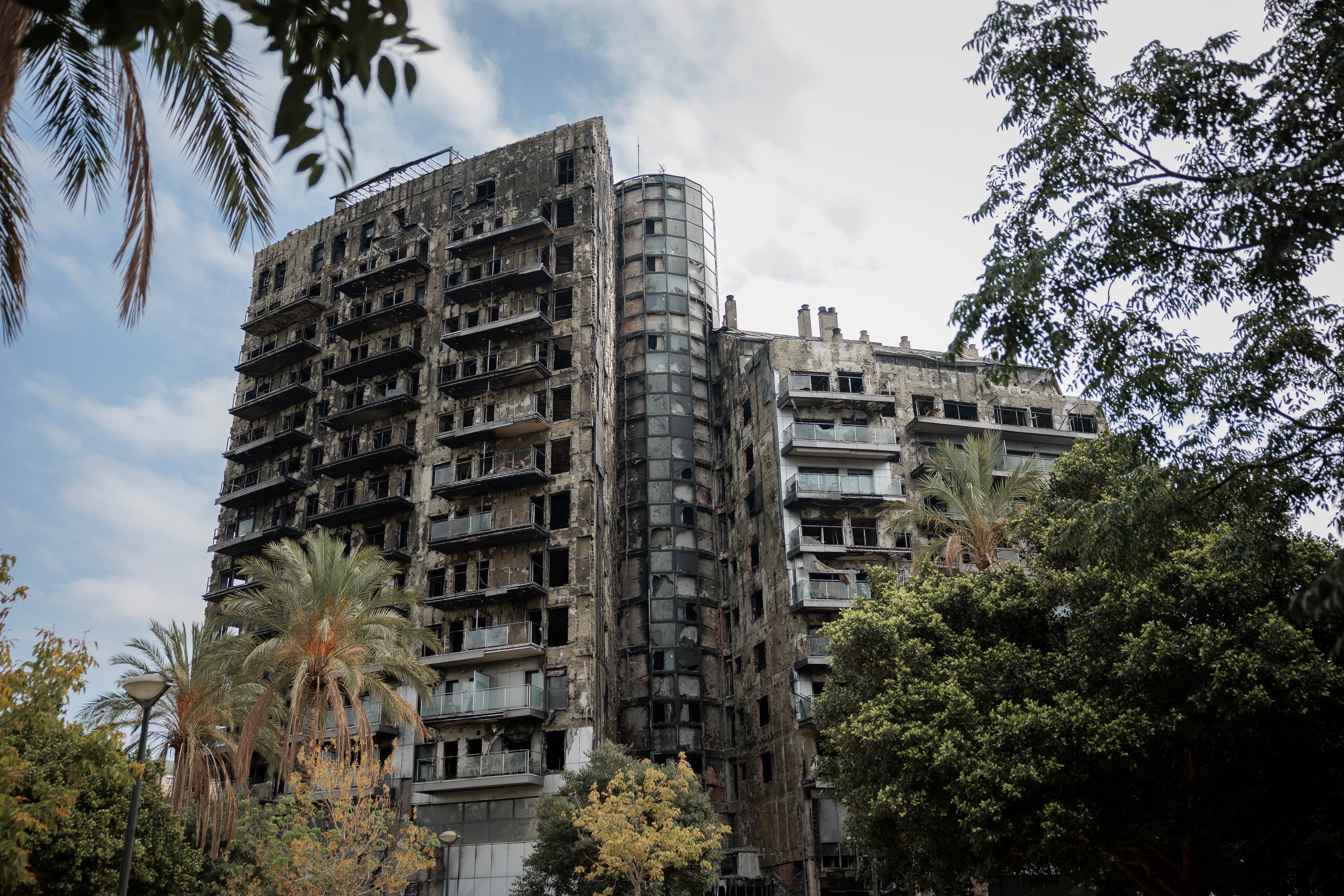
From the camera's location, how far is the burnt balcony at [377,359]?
5666 centimetres

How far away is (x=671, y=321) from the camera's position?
62250mm

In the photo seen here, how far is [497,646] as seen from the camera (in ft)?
153

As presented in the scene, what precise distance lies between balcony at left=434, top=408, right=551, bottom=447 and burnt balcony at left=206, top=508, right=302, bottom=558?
10.2 m

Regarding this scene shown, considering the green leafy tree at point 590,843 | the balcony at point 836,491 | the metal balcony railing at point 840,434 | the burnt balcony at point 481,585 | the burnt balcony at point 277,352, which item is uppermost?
the burnt balcony at point 277,352

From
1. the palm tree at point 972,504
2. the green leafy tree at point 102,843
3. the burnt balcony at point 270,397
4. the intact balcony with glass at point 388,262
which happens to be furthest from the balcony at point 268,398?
the palm tree at point 972,504

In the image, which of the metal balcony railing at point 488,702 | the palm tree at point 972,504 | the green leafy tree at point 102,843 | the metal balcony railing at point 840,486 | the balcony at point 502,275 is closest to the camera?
the green leafy tree at point 102,843

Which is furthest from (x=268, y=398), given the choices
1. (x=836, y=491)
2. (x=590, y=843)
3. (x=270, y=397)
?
(x=590, y=843)

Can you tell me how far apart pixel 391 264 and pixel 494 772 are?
29130mm

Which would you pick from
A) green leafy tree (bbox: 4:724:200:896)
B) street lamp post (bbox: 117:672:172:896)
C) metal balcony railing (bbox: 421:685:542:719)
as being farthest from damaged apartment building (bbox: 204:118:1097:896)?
street lamp post (bbox: 117:672:172:896)

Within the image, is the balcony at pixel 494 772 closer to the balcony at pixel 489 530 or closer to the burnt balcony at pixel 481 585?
the burnt balcony at pixel 481 585

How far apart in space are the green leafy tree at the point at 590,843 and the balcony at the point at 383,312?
29545 mm

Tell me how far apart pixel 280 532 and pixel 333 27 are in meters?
55.4

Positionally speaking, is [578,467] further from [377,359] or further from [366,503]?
[377,359]

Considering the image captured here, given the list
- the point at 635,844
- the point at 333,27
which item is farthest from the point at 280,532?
the point at 333,27
